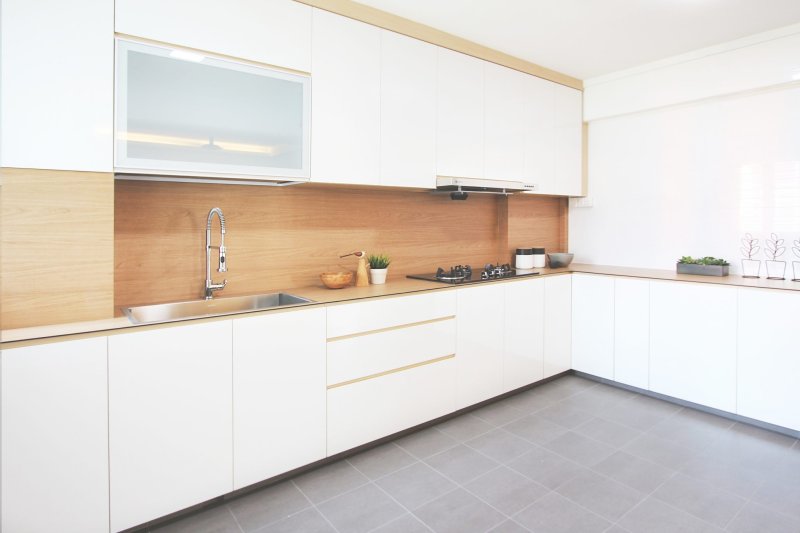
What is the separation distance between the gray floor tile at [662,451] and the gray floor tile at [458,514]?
1.08 meters

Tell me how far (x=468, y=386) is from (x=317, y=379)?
3.94ft

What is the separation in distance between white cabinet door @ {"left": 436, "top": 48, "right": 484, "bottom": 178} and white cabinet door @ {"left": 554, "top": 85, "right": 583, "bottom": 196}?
1036 millimetres

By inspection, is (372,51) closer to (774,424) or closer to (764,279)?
(764,279)

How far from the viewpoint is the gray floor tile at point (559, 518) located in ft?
6.71

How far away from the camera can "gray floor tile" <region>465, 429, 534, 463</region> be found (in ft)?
8.83

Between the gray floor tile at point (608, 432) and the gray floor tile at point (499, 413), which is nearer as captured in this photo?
the gray floor tile at point (608, 432)

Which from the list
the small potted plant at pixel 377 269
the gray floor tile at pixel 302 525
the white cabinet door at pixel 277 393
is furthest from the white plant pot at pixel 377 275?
the gray floor tile at pixel 302 525

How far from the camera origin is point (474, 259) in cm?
406

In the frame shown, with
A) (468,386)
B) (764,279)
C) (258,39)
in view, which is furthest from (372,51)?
(764,279)

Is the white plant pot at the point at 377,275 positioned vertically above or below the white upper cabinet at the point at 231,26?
below

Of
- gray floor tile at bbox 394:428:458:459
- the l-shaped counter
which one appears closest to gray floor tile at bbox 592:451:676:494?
gray floor tile at bbox 394:428:458:459

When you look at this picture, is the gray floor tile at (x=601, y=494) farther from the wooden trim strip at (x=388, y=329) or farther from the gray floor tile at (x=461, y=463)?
the wooden trim strip at (x=388, y=329)

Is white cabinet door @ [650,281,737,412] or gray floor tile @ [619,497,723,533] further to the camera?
white cabinet door @ [650,281,737,412]

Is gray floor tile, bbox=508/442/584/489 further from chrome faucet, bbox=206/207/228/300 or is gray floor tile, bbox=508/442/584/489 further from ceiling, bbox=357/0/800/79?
ceiling, bbox=357/0/800/79
